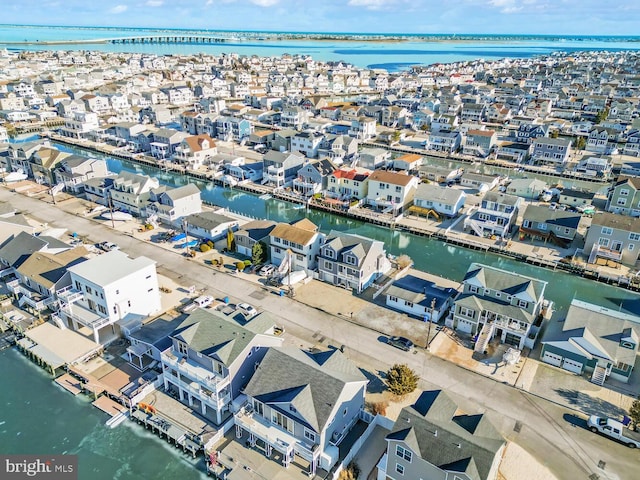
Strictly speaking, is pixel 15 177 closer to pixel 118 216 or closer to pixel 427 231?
pixel 118 216

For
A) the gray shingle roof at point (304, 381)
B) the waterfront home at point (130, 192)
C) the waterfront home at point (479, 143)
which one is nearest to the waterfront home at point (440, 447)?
the gray shingle roof at point (304, 381)

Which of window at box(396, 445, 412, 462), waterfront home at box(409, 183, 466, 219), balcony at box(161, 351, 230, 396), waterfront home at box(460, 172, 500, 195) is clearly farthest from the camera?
waterfront home at box(460, 172, 500, 195)

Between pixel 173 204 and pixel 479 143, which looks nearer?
pixel 173 204

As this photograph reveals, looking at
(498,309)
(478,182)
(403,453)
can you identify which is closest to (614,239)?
(498,309)

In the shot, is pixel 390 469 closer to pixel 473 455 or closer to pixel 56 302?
pixel 473 455

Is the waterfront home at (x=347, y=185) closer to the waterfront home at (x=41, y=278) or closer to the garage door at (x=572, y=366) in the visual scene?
the waterfront home at (x=41, y=278)

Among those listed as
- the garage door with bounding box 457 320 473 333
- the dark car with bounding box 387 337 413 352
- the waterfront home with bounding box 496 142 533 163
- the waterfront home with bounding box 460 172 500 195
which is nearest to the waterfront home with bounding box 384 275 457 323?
the garage door with bounding box 457 320 473 333

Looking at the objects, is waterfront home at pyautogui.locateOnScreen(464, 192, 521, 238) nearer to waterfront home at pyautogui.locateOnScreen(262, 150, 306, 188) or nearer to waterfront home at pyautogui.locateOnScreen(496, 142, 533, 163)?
waterfront home at pyautogui.locateOnScreen(262, 150, 306, 188)
